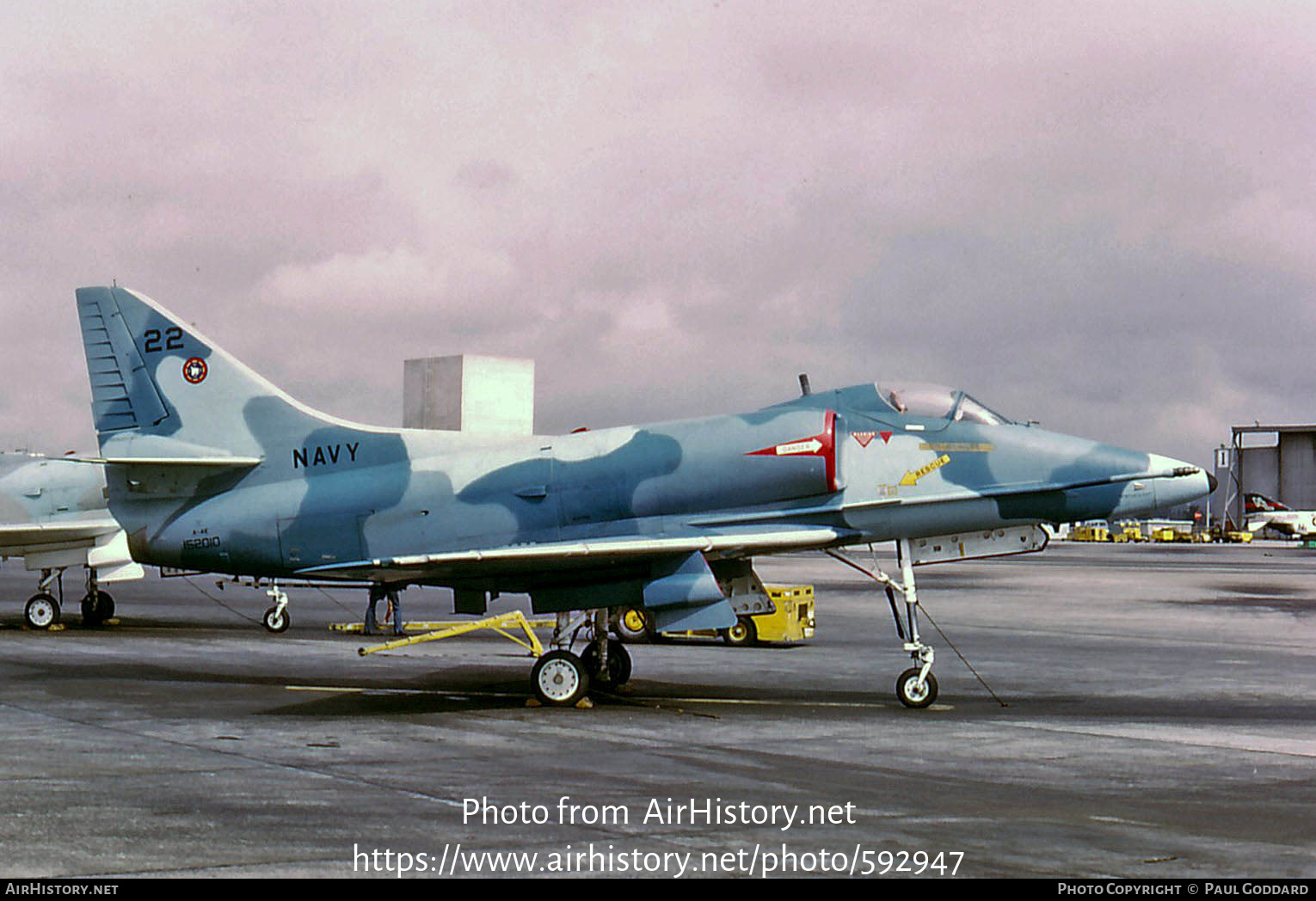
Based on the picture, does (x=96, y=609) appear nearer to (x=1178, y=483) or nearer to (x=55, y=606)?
(x=55, y=606)

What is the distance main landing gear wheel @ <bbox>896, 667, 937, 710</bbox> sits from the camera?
1558cm

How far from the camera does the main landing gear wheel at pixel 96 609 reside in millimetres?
29109

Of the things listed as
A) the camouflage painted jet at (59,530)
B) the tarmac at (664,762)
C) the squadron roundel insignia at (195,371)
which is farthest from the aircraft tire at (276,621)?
the squadron roundel insignia at (195,371)

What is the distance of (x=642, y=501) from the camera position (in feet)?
52.6

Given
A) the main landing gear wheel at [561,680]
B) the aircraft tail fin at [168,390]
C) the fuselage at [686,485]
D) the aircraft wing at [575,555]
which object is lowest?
the main landing gear wheel at [561,680]

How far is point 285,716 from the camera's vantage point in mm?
Result: 14625

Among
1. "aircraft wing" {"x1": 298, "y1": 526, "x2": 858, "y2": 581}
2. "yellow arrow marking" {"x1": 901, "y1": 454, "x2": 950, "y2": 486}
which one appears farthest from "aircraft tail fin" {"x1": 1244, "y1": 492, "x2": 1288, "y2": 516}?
"aircraft wing" {"x1": 298, "y1": 526, "x2": 858, "y2": 581}

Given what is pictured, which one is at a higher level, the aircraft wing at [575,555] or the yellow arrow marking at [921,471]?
the yellow arrow marking at [921,471]

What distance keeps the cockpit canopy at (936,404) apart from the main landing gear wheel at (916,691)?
299cm

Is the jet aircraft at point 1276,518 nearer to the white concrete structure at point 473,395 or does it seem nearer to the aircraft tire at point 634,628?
the aircraft tire at point 634,628

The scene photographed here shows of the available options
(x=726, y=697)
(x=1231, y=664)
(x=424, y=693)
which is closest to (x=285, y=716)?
(x=424, y=693)


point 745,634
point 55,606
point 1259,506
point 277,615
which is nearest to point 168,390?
point 277,615

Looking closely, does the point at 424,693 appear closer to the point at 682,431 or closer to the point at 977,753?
the point at 682,431

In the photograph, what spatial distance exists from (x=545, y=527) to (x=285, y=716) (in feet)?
12.1
